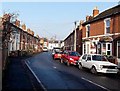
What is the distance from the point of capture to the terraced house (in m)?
28.4

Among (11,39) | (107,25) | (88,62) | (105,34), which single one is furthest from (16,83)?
(11,39)

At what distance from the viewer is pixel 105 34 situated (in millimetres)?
31406

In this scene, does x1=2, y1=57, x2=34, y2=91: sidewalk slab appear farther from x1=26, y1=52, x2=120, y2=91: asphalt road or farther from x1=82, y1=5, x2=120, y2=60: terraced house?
x1=82, y1=5, x2=120, y2=60: terraced house

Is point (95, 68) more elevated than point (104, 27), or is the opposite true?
point (104, 27)

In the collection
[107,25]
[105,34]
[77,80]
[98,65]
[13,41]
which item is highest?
[107,25]

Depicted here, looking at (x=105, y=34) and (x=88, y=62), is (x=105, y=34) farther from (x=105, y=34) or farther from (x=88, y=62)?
(x=88, y=62)

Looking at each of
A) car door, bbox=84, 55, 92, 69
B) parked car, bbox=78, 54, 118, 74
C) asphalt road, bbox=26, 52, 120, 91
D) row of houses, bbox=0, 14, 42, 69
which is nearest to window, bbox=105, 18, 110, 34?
parked car, bbox=78, 54, 118, 74

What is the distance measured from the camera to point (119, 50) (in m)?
27.1

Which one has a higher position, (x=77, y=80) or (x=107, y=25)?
(x=107, y=25)

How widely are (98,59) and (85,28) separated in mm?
20127

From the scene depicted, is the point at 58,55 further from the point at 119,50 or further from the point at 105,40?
the point at 119,50

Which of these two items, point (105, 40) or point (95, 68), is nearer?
point (95, 68)

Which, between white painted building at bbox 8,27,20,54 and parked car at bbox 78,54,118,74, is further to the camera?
white painted building at bbox 8,27,20,54

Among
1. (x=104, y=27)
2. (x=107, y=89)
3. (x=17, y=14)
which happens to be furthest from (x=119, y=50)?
(x=107, y=89)
